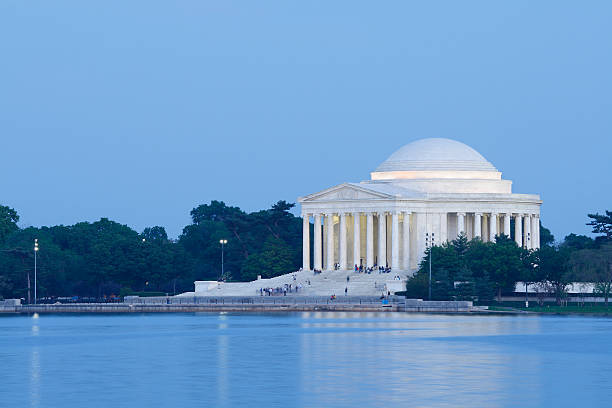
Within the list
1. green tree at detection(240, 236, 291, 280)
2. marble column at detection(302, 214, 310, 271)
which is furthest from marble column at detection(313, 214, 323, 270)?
green tree at detection(240, 236, 291, 280)

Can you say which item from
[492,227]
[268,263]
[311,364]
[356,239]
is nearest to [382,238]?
[356,239]

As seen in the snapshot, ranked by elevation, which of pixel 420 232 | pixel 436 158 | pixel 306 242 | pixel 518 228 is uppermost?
pixel 436 158

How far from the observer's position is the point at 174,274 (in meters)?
178

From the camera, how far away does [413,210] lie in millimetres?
176000

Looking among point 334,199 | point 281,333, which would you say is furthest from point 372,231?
point 281,333

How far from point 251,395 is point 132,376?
31.7 feet

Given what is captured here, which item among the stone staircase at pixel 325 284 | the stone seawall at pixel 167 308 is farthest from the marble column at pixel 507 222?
the stone seawall at pixel 167 308

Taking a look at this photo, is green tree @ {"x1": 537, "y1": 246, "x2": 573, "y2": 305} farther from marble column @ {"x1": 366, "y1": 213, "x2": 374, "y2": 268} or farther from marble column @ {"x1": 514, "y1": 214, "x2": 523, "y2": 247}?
marble column @ {"x1": 366, "y1": 213, "x2": 374, "y2": 268}

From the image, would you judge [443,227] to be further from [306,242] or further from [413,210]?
[306,242]

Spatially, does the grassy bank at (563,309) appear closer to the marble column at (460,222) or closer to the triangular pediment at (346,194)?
the marble column at (460,222)

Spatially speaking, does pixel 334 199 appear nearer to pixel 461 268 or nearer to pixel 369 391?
pixel 461 268

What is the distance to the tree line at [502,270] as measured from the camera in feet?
456

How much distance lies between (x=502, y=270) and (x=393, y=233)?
2974 centimetres

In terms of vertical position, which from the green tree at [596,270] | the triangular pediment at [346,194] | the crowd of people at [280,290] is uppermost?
the triangular pediment at [346,194]
